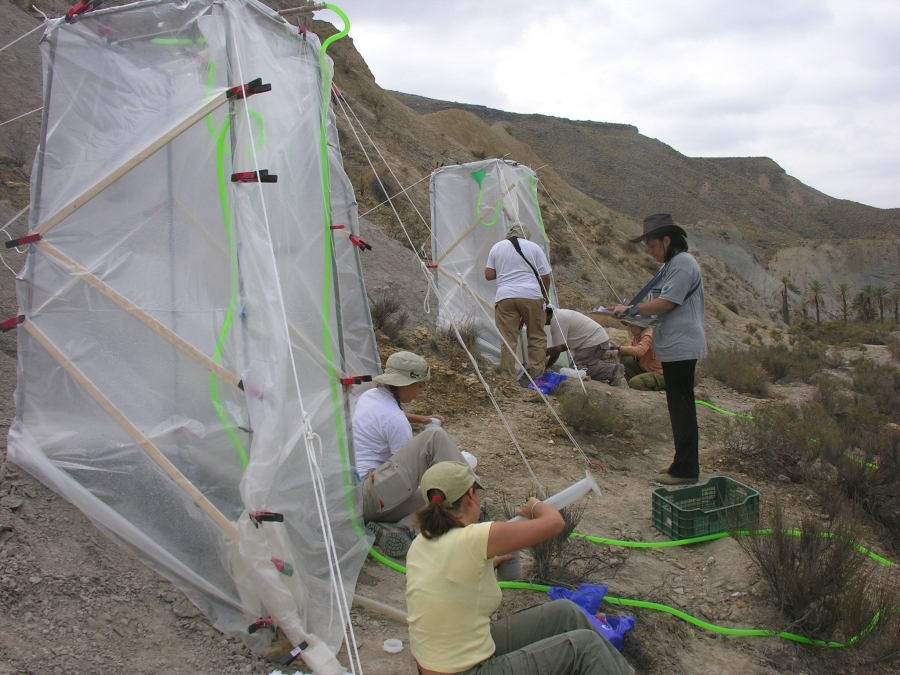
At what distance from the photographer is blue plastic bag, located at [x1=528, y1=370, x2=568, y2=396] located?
6297mm

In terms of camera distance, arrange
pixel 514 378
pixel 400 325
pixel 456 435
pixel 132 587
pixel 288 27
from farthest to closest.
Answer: pixel 400 325, pixel 514 378, pixel 456 435, pixel 288 27, pixel 132 587

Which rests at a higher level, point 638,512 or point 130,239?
point 130,239

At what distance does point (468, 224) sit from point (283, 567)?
20.6ft

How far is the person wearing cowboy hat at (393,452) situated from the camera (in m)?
3.10

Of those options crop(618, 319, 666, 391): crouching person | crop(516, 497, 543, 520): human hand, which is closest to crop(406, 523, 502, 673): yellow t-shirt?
crop(516, 497, 543, 520): human hand

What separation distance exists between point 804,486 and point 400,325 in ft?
14.2

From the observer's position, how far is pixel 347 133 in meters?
14.6

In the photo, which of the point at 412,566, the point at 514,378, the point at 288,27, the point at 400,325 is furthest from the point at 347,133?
the point at 412,566

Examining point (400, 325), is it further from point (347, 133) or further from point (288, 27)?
point (347, 133)

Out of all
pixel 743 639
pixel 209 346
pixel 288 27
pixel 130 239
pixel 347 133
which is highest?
pixel 347 133

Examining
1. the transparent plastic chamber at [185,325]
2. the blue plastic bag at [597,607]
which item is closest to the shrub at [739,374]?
the blue plastic bag at [597,607]

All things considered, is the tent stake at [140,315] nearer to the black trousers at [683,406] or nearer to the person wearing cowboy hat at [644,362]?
the black trousers at [683,406]

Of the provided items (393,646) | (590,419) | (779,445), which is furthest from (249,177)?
(779,445)

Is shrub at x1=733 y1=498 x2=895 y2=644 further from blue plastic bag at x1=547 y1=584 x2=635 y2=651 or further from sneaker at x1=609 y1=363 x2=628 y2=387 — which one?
sneaker at x1=609 y1=363 x2=628 y2=387
